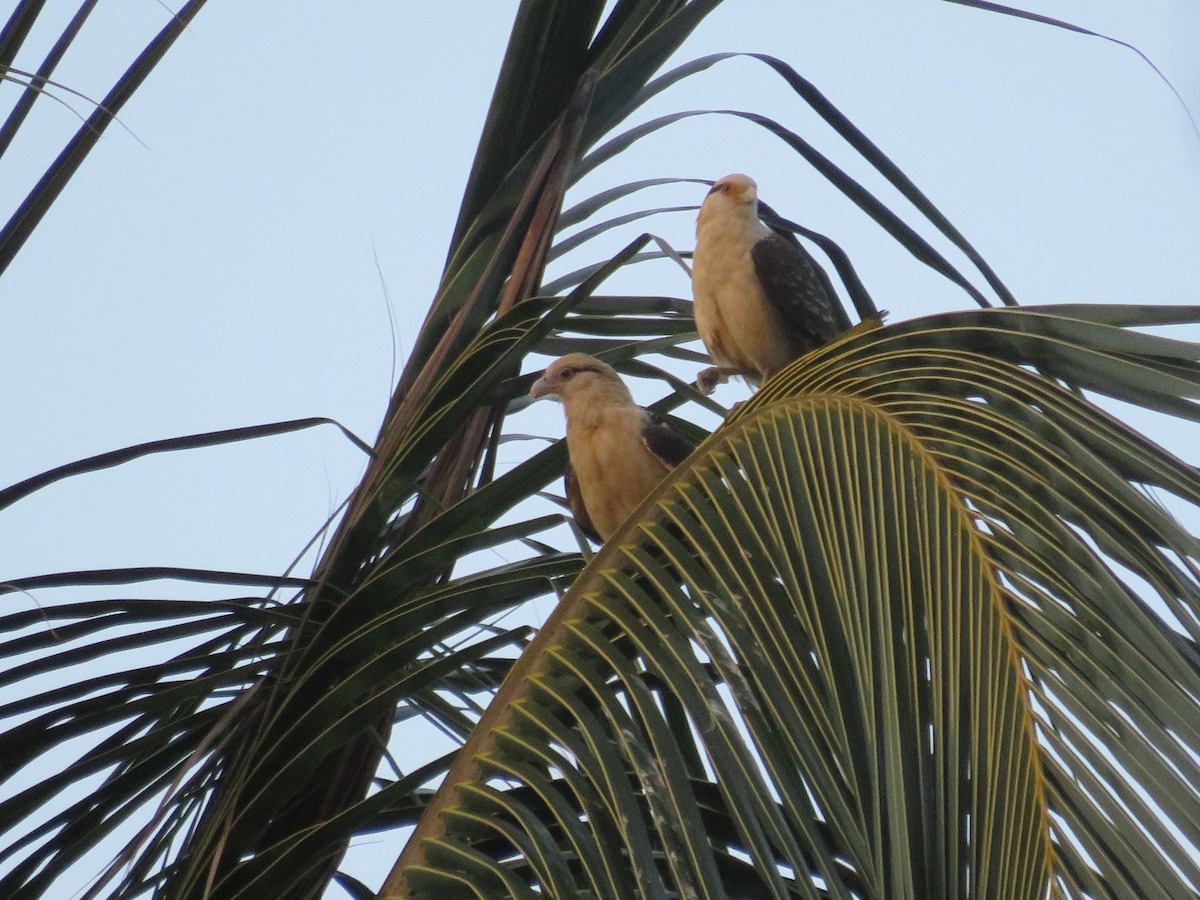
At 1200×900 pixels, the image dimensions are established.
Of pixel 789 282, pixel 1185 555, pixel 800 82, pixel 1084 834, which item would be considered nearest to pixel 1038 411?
pixel 1185 555

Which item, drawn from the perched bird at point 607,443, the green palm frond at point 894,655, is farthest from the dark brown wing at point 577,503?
the green palm frond at point 894,655

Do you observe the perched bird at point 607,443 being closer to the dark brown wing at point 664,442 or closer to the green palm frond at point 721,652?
the dark brown wing at point 664,442

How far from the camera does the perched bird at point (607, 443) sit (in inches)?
164

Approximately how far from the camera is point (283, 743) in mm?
2404

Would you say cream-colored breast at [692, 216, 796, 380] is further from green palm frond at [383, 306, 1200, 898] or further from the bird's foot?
green palm frond at [383, 306, 1200, 898]

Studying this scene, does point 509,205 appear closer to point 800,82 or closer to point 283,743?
point 800,82

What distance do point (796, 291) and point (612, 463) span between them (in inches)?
30.9

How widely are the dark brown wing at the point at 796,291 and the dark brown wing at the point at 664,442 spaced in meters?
0.52

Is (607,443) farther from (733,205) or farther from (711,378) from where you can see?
(733,205)

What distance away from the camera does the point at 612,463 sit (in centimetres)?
420

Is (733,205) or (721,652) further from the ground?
(733,205)

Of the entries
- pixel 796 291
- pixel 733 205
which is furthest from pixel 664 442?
pixel 733 205

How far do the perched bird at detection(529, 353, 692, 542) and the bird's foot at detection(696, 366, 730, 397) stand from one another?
0.78 feet

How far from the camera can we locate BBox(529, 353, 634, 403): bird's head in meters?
4.34
